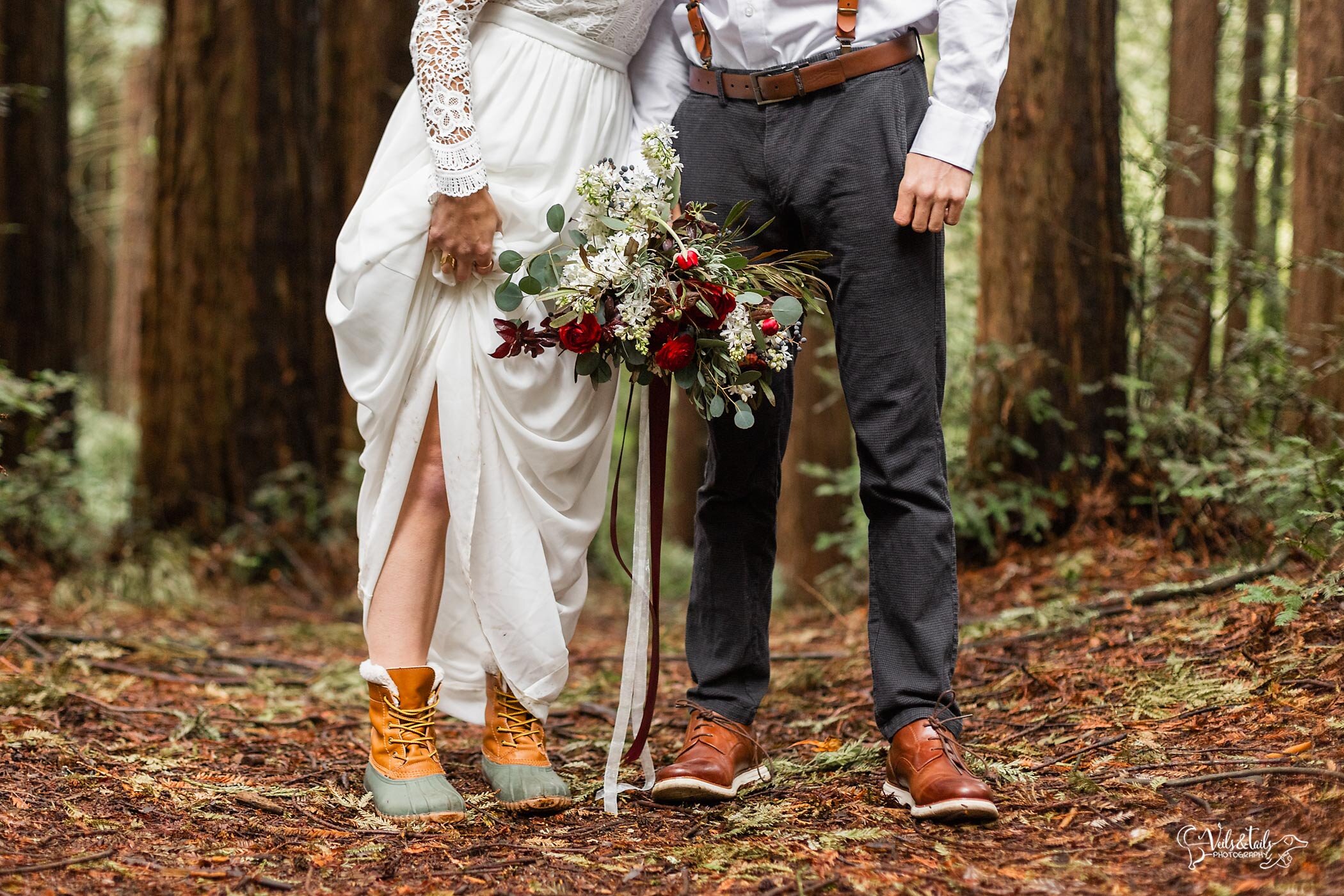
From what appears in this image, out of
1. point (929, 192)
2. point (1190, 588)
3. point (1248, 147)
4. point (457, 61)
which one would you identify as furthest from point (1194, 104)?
point (457, 61)

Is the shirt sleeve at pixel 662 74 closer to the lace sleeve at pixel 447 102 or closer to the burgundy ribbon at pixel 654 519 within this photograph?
the lace sleeve at pixel 447 102

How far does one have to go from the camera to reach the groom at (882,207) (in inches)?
92.3

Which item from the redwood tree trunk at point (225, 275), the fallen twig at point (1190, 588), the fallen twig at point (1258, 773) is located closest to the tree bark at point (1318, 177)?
the fallen twig at point (1190, 588)

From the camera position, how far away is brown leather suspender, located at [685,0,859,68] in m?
2.39

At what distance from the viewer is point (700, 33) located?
2.57 meters

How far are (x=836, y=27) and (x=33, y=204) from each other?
5745 millimetres

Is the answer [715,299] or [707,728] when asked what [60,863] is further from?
[715,299]

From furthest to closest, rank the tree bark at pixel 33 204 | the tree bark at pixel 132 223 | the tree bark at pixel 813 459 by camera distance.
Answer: the tree bark at pixel 132 223, the tree bark at pixel 33 204, the tree bark at pixel 813 459

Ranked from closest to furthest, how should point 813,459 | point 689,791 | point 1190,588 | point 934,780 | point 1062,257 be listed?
point 934,780
point 689,791
point 1190,588
point 1062,257
point 813,459

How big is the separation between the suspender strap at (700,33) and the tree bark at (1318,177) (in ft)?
10.6

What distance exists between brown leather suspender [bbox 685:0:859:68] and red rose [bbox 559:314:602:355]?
755 mm

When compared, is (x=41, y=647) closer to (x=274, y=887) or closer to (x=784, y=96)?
(x=274, y=887)

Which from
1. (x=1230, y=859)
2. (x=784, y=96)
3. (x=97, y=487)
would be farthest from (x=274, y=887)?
(x=97, y=487)

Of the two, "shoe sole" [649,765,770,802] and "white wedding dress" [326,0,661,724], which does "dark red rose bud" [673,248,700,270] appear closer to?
"white wedding dress" [326,0,661,724]
